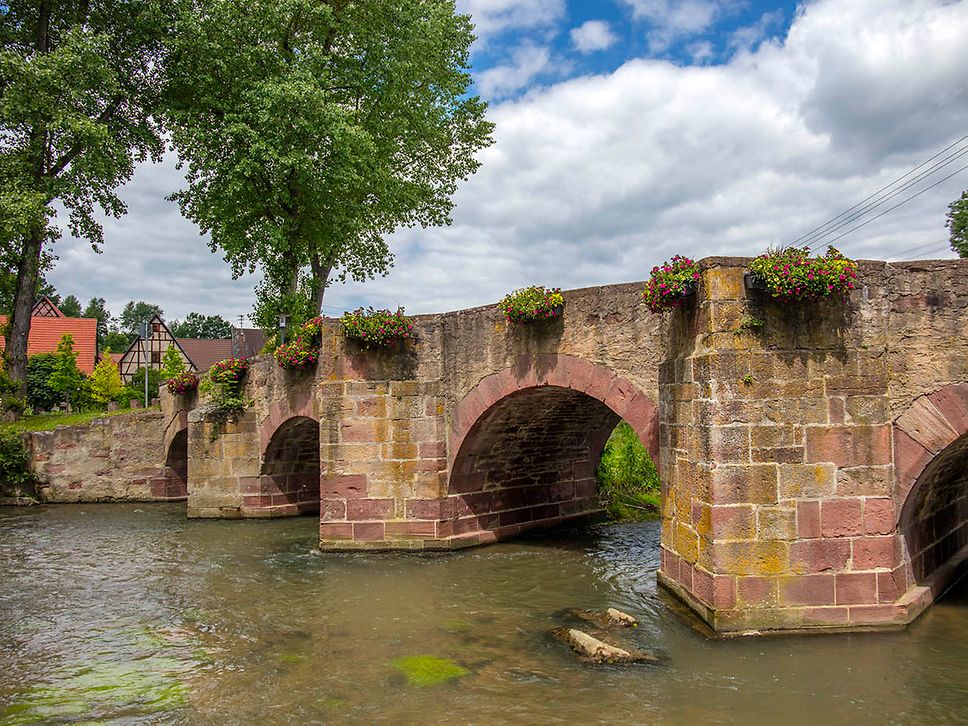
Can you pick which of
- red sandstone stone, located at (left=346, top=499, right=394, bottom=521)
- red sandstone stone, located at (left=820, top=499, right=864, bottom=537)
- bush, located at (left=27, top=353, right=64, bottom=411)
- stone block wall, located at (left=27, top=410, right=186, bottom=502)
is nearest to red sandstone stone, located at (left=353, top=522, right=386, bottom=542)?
red sandstone stone, located at (left=346, top=499, right=394, bottom=521)

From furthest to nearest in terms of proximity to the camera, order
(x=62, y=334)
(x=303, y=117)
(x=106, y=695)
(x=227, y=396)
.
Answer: (x=62, y=334)
(x=303, y=117)
(x=227, y=396)
(x=106, y=695)

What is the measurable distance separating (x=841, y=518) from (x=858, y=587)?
62cm

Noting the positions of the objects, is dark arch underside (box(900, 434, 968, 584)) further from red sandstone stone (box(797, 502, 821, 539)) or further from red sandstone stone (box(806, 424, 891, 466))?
red sandstone stone (box(797, 502, 821, 539))

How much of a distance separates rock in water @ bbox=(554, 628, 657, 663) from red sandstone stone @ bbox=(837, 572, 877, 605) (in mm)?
1858

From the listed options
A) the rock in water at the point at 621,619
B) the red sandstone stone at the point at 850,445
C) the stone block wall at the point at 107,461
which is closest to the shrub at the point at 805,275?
the red sandstone stone at the point at 850,445

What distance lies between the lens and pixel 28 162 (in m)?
19.5

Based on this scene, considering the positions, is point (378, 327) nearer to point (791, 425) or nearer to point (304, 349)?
point (304, 349)

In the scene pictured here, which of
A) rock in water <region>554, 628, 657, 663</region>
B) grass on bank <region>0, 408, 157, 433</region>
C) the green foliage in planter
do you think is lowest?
rock in water <region>554, 628, 657, 663</region>

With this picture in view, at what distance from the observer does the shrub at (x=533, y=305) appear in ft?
31.1

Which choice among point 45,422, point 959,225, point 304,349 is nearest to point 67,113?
point 45,422

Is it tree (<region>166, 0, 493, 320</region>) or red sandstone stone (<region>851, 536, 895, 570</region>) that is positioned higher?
tree (<region>166, 0, 493, 320</region>)

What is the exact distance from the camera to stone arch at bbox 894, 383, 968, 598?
6.63m

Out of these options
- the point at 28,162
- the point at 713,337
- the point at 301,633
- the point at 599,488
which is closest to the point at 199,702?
the point at 301,633

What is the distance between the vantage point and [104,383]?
3825cm
